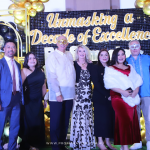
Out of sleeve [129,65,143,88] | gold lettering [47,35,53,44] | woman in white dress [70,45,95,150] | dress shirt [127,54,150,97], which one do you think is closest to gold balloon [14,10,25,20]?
gold lettering [47,35,53,44]

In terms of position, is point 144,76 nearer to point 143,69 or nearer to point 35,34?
point 143,69

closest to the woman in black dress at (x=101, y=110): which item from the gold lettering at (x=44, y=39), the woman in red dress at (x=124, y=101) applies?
the woman in red dress at (x=124, y=101)

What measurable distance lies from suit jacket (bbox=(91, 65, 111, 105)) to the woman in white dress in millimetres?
101

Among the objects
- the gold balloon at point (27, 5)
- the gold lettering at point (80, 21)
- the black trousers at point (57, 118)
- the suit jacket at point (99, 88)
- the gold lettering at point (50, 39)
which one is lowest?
the black trousers at point (57, 118)

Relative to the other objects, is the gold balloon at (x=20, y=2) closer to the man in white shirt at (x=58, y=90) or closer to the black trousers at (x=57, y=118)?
the man in white shirt at (x=58, y=90)

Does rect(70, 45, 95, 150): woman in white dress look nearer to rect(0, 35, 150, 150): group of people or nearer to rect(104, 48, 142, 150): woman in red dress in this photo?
rect(0, 35, 150, 150): group of people

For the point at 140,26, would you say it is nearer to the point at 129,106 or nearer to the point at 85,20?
the point at 85,20

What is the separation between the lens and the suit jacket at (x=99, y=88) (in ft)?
9.55

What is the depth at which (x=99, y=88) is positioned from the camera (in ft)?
9.54

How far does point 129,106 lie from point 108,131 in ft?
1.96

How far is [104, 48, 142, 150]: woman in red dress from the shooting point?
8.47ft

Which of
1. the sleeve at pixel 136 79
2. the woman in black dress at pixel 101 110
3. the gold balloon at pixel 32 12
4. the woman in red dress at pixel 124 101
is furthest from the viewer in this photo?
the gold balloon at pixel 32 12

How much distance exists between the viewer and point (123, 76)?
264cm

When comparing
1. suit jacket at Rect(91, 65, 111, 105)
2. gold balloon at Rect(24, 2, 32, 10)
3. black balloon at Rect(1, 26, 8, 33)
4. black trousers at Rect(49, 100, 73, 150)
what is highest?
gold balloon at Rect(24, 2, 32, 10)
